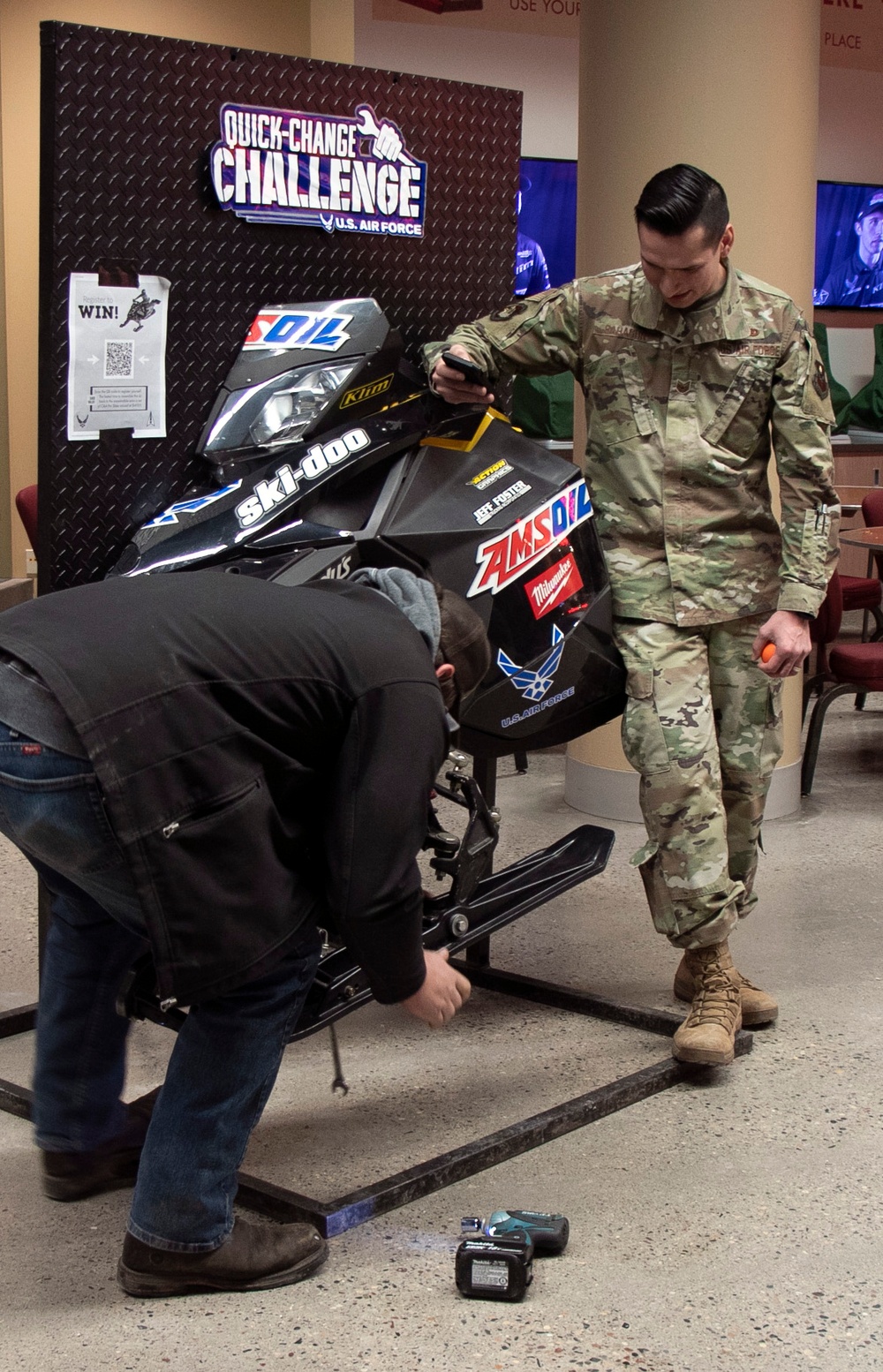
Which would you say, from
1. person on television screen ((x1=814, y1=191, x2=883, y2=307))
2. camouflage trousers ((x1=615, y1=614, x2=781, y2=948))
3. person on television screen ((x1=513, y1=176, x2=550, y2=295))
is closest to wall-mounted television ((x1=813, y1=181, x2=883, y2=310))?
person on television screen ((x1=814, y1=191, x2=883, y2=307))

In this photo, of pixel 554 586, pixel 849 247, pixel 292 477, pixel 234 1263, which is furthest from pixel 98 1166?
pixel 849 247

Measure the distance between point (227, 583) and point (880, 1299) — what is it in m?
1.37

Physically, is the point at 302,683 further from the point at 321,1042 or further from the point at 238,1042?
the point at 321,1042

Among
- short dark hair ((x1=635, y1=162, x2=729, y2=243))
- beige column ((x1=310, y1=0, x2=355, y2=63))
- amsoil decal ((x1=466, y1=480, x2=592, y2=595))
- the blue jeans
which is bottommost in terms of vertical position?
the blue jeans

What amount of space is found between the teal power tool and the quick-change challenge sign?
183 centimetres

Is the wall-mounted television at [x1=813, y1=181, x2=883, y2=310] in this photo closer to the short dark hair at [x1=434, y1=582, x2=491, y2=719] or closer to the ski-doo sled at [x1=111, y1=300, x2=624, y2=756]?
the ski-doo sled at [x1=111, y1=300, x2=624, y2=756]

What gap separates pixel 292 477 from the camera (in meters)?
2.74

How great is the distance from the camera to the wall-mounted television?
9.76 m

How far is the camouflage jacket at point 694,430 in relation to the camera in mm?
3023

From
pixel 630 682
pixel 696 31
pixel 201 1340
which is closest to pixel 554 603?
pixel 630 682

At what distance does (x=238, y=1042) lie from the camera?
2109mm

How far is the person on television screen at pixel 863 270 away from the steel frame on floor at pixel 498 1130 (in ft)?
24.2

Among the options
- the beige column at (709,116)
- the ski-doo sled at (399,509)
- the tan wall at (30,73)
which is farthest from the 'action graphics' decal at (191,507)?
the tan wall at (30,73)

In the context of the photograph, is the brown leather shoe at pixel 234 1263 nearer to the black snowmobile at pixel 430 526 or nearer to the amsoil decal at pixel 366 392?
the black snowmobile at pixel 430 526
